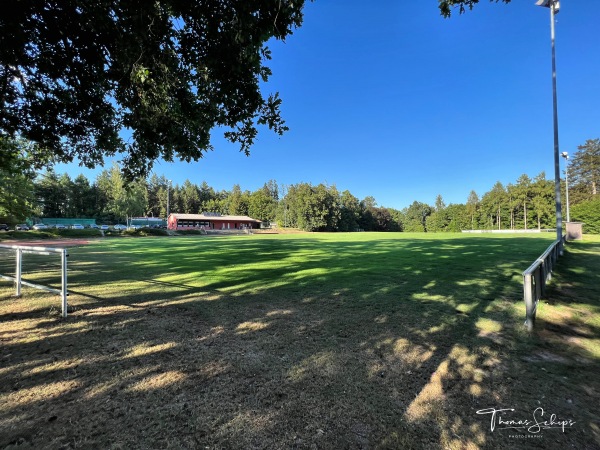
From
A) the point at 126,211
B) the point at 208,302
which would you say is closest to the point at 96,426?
the point at 208,302

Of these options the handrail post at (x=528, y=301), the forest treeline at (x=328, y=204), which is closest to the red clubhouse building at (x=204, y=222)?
the forest treeline at (x=328, y=204)

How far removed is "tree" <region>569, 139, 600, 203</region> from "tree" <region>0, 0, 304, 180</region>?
83935 millimetres

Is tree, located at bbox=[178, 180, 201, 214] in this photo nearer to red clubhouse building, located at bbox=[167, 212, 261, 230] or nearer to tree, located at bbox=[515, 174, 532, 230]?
red clubhouse building, located at bbox=[167, 212, 261, 230]

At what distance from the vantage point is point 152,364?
3.44 meters

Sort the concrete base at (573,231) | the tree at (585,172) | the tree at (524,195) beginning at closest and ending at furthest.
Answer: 1. the concrete base at (573,231)
2. the tree at (585,172)
3. the tree at (524,195)

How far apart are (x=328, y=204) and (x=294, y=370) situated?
79.2 meters

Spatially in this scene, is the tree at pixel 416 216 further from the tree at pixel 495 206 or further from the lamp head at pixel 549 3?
the lamp head at pixel 549 3

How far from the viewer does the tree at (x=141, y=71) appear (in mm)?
4293

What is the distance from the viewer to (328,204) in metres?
81.8

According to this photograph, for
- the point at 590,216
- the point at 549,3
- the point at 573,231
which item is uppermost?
the point at 549,3

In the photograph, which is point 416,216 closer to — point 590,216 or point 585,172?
point 585,172

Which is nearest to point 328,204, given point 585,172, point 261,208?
point 261,208

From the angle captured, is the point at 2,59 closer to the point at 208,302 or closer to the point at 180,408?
the point at 208,302

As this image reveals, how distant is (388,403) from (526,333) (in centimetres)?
314
